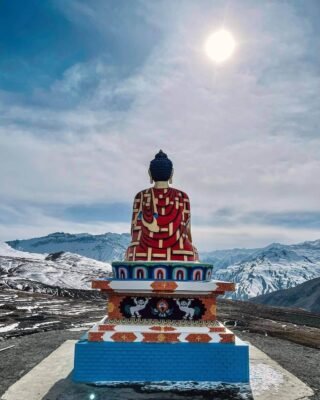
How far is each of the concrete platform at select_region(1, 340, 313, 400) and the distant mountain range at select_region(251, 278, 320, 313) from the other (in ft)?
356

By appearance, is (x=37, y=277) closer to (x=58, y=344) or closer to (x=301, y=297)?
(x=58, y=344)

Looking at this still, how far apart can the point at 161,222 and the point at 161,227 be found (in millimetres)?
214

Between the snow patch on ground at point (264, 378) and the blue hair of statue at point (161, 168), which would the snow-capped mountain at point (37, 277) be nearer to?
the blue hair of statue at point (161, 168)

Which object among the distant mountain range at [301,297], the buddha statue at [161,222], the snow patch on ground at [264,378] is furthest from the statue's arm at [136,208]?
the distant mountain range at [301,297]

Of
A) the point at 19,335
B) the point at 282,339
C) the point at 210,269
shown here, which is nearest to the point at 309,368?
the point at 210,269

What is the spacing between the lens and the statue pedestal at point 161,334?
37.8ft

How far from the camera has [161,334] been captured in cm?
1180

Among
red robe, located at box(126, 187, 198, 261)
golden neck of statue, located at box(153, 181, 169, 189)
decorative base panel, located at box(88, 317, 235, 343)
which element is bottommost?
decorative base panel, located at box(88, 317, 235, 343)

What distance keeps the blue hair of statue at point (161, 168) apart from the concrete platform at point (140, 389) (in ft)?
24.3

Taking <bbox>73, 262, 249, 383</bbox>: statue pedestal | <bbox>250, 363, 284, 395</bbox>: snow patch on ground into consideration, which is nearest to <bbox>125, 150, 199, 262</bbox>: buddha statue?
<bbox>73, 262, 249, 383</bbox>: statue pedestal

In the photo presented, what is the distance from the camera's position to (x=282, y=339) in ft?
76.2

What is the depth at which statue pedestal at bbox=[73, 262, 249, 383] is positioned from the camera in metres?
11.5

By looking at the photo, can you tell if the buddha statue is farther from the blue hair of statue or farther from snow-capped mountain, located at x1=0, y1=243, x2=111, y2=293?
snow-capped mountain, located at x1=0, y1=243, x2=111, y2=293

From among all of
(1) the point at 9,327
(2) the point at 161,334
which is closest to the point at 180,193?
(2) the point at 161,334
